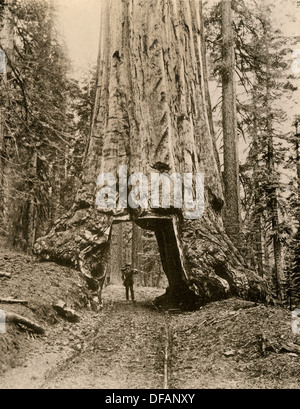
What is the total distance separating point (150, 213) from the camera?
761 centimetres

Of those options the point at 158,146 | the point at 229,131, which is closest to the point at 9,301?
the point at 158,146

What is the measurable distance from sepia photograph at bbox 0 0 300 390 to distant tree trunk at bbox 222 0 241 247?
38mm

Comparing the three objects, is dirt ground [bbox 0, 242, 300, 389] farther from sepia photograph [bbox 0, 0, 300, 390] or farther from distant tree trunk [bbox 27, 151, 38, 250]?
distant tree trunk [bbox 27, 151, 38, 250]

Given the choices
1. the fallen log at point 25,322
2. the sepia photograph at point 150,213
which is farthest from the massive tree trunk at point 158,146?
the fallen log at point 25,322

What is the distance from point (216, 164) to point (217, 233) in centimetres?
158

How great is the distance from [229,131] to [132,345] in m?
6.42

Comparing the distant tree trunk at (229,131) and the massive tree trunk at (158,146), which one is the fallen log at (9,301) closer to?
the massive tree trunk at (158,146)

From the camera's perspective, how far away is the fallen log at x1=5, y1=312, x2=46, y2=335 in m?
5.48

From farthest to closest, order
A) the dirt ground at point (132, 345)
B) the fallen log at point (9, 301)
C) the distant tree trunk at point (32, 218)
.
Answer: the distant tree trunk at point (32, 218) → the fallen log at point (9, 301) → the dirt ground at point (132, 345)

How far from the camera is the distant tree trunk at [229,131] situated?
10.1 m

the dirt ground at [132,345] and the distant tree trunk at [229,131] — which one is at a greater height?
the distant tree trunk at [229,131]

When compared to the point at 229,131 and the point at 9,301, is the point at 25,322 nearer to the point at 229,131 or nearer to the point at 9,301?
the point at 9,301

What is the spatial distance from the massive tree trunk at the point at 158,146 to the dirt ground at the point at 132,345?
0.51 metres
